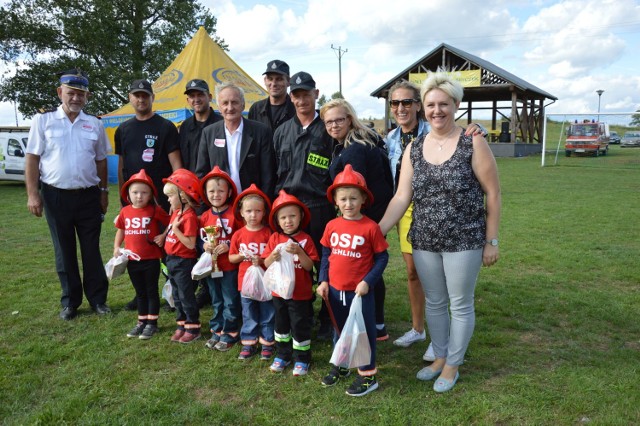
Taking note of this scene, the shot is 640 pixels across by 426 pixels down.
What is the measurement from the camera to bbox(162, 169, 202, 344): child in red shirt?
3.97 meters

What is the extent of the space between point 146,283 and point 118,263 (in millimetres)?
323

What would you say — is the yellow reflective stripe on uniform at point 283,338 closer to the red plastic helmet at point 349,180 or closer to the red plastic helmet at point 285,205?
the red plastic helmet at point 285,205

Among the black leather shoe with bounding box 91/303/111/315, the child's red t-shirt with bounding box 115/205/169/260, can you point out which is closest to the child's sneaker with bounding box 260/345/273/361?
the child's red t-shirt with bounding box 115/205/169/260

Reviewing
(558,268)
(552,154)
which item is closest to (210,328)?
(558,268)

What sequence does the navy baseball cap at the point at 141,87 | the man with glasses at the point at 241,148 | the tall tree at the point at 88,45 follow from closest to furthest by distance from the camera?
the man with glasses at the point at 241,148 < the navy baseball cap at the point at 141,87 < the tall tree at the point at 88,45

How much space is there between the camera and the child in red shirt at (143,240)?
4.20m

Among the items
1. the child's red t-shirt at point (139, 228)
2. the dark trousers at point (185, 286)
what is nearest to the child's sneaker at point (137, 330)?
the dark trousers at point (185, 286)

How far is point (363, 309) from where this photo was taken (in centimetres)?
326

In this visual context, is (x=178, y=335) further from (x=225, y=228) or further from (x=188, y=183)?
(x=188, y=183)

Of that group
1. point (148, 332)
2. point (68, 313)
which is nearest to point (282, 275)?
point (148, 332)

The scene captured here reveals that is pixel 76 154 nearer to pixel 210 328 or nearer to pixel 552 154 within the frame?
pixel 210 328

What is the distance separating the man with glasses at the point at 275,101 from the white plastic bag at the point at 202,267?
4.66ft

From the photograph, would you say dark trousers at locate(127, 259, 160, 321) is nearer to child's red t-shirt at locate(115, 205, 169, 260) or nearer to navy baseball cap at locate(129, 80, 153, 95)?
child's red t-shirt at locate(115, 205, 169, 260)

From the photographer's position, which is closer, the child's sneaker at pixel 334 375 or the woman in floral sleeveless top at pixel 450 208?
the woman in floral sleeveless top at pixel 450 208
